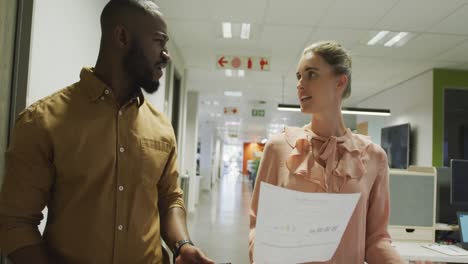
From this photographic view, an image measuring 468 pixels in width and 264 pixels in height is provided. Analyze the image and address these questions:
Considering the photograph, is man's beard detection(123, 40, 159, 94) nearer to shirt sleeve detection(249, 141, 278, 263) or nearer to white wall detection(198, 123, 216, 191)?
shirt sleeve detection(249, 141, 278, 263)

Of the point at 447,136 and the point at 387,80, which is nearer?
the point at 447,136

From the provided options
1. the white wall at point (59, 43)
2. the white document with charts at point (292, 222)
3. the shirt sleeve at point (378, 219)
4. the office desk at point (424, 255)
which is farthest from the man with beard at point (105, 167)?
the office desk at point (424, 255)

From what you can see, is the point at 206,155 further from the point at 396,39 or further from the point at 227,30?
the point at 396,39

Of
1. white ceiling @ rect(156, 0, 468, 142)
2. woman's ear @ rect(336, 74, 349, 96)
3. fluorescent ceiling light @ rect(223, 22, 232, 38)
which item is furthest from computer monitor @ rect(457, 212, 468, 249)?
fluorescent ceiling light @ rect(223, 22, 232, 38)

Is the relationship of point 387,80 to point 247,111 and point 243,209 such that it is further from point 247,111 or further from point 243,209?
point 247,111

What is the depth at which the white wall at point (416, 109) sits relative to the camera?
252 inches

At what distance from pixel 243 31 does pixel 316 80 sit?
3.93m

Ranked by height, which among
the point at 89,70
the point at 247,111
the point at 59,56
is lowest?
the point at 89,70

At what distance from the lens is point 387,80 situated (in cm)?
748

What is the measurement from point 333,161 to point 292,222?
0.33 meters

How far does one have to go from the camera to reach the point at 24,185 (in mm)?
924

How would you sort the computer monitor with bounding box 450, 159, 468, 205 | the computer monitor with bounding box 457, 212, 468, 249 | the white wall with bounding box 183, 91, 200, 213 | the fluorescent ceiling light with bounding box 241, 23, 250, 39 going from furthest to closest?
1. the white wall with bounding box 183, 91, 200, 213
2. the fluorescent ceiling light with bounding box 241, 23, 250, 39
3. the computer monitor with bounding box 450, 159, 468, 205
4. the computer monitor with bounding box 457, 212, 468, 249

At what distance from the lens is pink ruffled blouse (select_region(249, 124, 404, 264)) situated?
1.15 metres

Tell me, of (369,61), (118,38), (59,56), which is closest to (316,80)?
(118,38)
